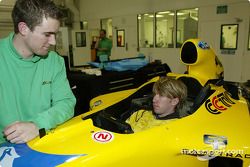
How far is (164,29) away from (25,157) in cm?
732

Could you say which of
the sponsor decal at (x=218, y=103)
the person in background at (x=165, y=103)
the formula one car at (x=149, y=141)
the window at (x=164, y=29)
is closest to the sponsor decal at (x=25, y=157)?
the formula one car at (x=149, y=141)

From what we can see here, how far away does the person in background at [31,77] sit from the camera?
1.07m

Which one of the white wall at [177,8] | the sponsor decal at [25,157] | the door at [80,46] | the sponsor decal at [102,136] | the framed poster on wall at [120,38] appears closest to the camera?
the sponsor decal at [25,157]

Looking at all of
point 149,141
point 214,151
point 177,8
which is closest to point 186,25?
Result: point 177,8

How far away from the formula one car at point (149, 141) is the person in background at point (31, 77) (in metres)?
0.18

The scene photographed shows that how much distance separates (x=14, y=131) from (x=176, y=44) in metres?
7.04

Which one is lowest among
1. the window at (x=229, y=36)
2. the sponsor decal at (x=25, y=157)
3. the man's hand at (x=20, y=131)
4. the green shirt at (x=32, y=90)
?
the sponsor decal at (x=25, y=157)

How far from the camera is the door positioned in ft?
32.4

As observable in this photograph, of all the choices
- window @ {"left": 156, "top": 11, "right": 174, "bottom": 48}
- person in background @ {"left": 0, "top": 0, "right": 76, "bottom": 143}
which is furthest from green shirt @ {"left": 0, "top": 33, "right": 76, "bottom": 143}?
window @ {"left": 156, "top": 11, "right": 174, "bottom": 48}

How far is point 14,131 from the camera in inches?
41.9

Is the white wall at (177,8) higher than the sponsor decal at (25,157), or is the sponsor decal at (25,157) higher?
the white wall at (177,8)

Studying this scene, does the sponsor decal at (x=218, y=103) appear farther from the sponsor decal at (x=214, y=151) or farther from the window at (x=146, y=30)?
the window at (x=146, y=30)

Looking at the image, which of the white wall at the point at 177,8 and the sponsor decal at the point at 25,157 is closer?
the sponsor decal at the point at 25,157

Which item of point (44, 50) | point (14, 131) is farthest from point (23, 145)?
Answer: point (44, 50)
